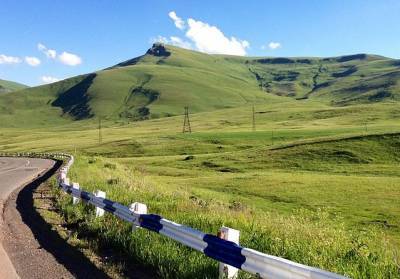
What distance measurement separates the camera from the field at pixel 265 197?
9445 mm

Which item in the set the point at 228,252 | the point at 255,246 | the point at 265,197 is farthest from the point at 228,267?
the point at 265,197

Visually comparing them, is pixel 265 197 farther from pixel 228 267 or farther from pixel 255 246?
pixel 228 267

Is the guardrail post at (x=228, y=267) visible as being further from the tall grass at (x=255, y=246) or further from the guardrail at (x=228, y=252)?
the tall grass at (x=255, y=246)

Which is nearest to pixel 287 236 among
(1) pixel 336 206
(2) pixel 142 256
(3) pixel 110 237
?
(2) pixel 142 256

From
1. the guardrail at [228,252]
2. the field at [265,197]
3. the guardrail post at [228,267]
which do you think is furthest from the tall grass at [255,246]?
the guardrail at [228,252]

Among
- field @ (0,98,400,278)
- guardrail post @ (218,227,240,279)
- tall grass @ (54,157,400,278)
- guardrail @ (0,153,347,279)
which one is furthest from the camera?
field @ (0,98,400,278)

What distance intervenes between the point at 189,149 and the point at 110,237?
85.4 metres

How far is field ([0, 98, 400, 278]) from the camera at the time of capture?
31.0 feet

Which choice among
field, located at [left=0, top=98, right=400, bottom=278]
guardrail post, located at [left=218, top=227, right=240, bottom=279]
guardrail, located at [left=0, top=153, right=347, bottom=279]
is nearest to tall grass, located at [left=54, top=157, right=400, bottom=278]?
field, located at [left=0, top=98, right=400, bottom=278]

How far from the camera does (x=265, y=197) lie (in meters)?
39.4

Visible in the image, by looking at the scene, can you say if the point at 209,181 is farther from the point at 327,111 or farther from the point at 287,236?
the point at 327,111

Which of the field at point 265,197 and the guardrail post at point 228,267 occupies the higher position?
the guardrail post at point 228,267

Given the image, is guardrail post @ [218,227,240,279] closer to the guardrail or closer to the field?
the guardrail

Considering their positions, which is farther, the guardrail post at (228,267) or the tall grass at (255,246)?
the tall grass at (255,246)
